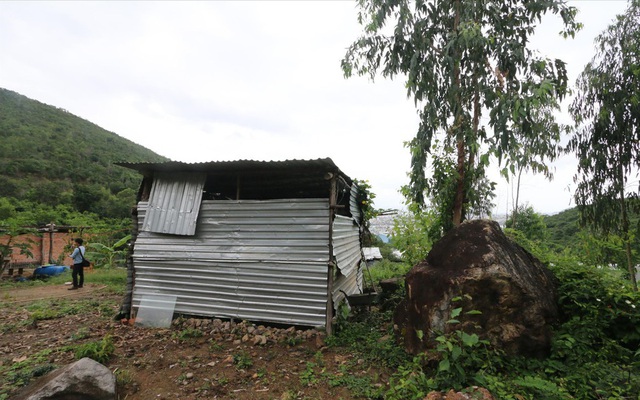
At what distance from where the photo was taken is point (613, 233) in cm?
1059

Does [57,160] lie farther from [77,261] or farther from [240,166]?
[240,166]

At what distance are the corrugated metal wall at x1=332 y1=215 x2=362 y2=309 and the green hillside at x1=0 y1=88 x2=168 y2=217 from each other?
65.4 ft

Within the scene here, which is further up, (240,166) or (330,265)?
(240,166)

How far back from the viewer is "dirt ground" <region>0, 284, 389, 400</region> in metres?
4.29

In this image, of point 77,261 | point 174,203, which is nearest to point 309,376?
point 174,203

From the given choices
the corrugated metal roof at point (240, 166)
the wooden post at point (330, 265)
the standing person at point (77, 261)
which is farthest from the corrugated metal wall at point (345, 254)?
the standing person at point (77, 261)

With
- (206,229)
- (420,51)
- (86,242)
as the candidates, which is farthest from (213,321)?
(86,242)

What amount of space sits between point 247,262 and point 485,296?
4550 mm

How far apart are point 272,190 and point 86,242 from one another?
12.8 metres

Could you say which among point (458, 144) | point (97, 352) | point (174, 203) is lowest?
point (97, 352)

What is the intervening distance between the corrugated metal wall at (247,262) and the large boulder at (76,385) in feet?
8.87

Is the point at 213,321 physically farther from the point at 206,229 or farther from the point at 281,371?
the point at 281,371

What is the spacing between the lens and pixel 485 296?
4.25 meters

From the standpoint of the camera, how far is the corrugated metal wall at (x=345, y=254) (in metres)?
6.78
